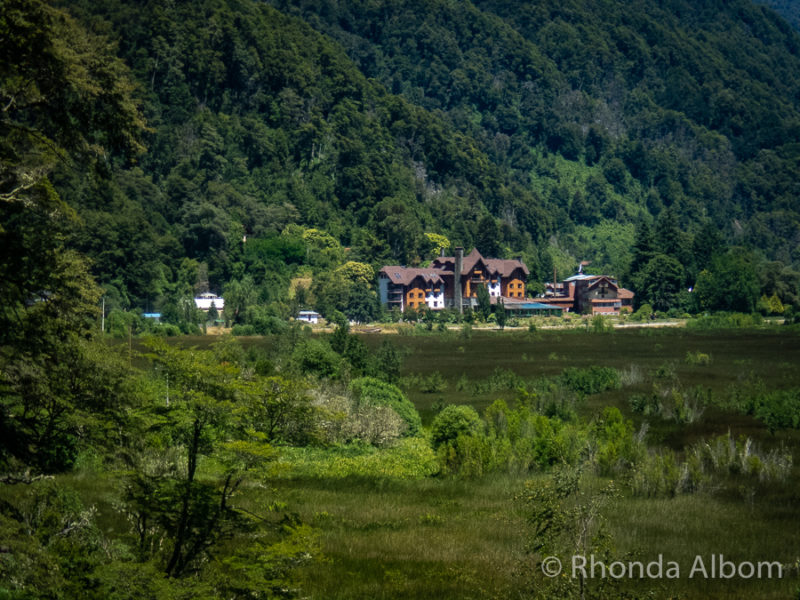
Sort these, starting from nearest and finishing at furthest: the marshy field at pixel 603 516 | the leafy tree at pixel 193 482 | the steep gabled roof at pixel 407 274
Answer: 1. the leafy tree at pixel 193 482
2. the marshy field at pixel 603 516
3. the steep gabled roof at pixel 407 274

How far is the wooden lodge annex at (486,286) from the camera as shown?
446ft

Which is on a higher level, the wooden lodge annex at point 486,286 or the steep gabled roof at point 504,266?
the steep gabled roof at point 504,266

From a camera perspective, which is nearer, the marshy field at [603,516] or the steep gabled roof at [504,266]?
the marshy field at [603,516]

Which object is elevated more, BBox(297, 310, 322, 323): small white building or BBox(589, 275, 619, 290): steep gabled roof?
BBox(589, 275, 619, 290): steep gabled roof

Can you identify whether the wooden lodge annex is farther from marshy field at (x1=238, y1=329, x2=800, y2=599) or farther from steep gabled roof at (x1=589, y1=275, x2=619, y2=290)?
marshy field at (x1=238, y1=329, x2=800, y2=599)

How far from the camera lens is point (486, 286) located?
139m

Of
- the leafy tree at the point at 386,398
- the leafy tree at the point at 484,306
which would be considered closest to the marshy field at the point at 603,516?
the leafy tree at the point at 386,398

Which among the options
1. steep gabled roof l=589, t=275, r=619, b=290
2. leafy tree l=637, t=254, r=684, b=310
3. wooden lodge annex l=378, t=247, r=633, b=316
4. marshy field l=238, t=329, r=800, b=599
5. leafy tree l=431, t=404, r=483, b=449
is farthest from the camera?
wooden lodge annex l=378, t=247, r=633, b=316

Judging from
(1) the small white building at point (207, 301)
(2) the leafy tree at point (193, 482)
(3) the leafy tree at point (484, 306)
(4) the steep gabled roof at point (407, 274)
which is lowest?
(2) the leafy tree at point (193, 482)

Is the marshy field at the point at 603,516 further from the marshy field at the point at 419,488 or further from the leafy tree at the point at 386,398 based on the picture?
the leafy tree at the point at 386,398

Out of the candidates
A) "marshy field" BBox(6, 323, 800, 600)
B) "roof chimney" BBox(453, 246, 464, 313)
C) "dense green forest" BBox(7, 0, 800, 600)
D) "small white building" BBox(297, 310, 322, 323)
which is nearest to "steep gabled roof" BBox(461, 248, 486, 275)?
"roof chimney" BBox(453, 246, 464, 313)

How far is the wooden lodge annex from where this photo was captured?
136 m

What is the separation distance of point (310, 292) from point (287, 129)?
2700 inches

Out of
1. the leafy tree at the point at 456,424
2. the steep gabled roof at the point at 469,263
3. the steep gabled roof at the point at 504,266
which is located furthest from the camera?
the steep gabled roof at the point at 504,266
